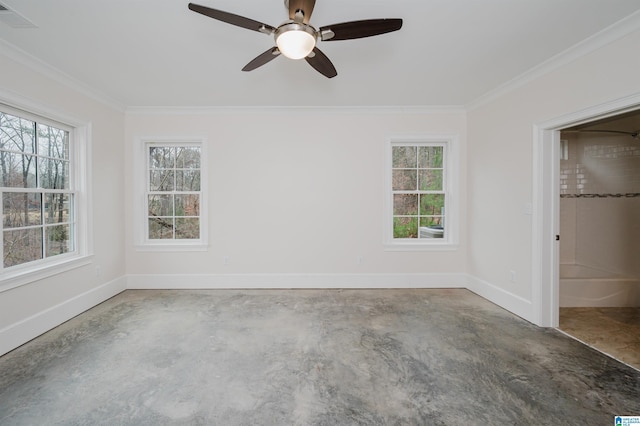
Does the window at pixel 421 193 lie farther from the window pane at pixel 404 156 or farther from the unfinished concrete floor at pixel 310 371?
the unfinished concrete floor at pixel 310 371

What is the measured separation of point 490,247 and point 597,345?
4.52 feet

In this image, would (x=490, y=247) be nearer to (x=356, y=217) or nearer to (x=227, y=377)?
(x=356, y=217)

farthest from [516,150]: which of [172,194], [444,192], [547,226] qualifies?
[172,194]

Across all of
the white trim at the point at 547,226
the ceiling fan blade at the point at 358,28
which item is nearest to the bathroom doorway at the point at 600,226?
the white trim at the point at 547,226

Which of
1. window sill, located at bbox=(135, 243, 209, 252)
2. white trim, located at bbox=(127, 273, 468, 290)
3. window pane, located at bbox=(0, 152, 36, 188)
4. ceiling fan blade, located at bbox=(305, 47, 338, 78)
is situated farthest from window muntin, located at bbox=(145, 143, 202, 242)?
ceiling fan blade, located at bbox=(305, 47, 338, 78)

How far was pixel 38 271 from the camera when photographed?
266 centimetres

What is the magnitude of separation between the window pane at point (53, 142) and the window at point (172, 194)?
970 millimetres

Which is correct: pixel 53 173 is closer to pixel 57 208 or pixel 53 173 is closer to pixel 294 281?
pixel 57 208

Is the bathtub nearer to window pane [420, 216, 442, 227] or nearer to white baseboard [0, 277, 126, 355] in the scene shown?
window pane [420, 216, 442, 227]

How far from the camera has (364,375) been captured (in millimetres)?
2041

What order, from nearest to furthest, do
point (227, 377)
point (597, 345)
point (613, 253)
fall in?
point (227, 377)
point (597, 345)
point (613, 253)

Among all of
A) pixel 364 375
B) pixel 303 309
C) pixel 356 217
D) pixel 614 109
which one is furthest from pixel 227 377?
pixel 614 109

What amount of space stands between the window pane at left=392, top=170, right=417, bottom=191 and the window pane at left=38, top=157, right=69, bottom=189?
4.17m

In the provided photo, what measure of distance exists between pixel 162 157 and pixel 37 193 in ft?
5.01
